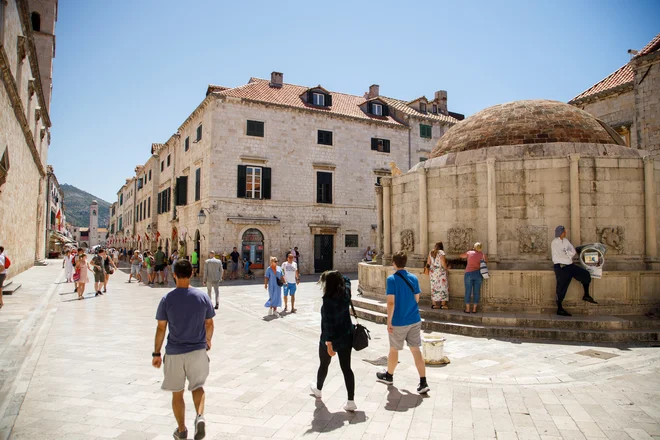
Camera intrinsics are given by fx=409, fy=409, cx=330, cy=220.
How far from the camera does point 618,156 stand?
924 centimetres

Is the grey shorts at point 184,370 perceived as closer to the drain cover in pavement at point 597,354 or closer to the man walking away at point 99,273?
the drain cover in pavement at point 597,354

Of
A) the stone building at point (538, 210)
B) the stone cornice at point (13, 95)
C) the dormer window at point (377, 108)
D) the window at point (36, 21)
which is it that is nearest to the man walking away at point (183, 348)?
the stone building at point (538, 210)

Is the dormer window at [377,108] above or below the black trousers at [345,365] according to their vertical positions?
above

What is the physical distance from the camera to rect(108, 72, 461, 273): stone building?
24.2m

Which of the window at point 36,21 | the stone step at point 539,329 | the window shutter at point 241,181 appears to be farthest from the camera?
the window at point 36,21

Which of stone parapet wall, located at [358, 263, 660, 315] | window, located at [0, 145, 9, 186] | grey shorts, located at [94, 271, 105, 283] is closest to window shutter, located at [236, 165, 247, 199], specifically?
grey shorts, located at [94, 271, 105, 283]

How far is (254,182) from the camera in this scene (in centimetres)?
2497

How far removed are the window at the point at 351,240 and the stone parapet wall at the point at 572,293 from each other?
60.9 feet

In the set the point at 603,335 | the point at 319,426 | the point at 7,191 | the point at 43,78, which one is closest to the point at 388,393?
the point at 319,426

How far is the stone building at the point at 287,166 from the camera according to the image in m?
24.2

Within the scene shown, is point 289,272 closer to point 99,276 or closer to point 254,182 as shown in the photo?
point 99,276

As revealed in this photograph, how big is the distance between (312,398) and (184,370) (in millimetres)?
1765

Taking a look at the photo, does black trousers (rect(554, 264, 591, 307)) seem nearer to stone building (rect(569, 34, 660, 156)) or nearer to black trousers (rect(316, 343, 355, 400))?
black trousers (rect(316, 343, 355, 400))

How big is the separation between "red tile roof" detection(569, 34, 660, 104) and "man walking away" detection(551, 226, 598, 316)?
48.5ft
